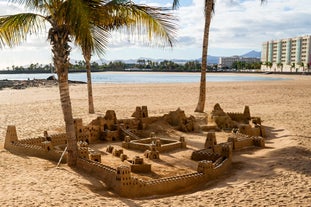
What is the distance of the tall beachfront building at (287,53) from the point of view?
137775 millimetres

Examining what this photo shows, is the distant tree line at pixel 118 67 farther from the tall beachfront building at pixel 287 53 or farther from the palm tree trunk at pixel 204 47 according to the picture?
the palm tree trunk at pixel 204 47

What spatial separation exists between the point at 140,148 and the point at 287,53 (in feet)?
510

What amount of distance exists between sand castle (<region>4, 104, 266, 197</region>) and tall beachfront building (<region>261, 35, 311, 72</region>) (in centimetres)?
11815

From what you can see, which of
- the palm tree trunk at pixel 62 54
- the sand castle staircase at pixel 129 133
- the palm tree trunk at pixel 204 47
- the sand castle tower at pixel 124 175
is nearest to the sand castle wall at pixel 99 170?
the sand castle tower at pixel 124 175

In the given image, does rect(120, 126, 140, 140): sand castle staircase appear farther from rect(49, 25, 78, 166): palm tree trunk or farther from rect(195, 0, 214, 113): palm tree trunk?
rect(195, 0, 214, 113): palm tree trunk

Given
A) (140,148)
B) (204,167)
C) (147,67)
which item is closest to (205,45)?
(140,148)

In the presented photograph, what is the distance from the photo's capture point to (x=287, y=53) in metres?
156

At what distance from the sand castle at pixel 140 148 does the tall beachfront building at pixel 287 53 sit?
118 meters

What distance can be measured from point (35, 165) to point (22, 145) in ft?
6.77

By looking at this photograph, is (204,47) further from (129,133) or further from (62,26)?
(62,26)

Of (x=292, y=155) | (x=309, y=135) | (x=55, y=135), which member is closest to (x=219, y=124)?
(x=309, y=135)

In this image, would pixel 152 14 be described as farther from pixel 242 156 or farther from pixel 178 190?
pixel 242 156

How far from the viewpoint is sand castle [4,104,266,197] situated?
376 inches

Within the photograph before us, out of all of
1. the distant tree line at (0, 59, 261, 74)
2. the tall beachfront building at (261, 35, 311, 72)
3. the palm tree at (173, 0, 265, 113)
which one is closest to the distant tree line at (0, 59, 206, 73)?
the distant tree line at (0, 59, 261, 74)
